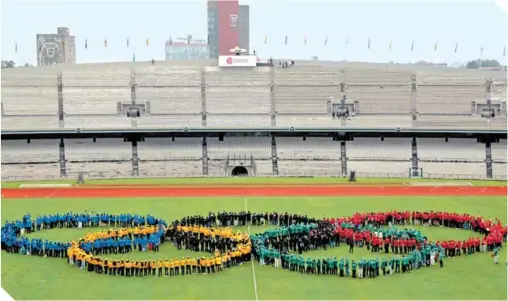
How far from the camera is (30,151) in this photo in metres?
50.9

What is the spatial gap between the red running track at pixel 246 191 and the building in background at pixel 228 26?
32.7 m

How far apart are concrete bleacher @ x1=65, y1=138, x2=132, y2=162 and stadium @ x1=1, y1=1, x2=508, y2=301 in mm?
117

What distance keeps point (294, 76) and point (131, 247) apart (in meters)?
33.4

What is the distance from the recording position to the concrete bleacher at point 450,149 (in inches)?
1989

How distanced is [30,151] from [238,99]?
16.8 meters

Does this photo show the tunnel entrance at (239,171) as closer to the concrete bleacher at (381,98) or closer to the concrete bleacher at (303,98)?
the concrete bleacher at (303,98)

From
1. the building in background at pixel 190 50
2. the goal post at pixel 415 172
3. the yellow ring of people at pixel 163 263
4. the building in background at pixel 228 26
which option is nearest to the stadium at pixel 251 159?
the goal post at pixel 415 172

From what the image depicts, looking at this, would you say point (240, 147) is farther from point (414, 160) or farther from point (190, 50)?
point (190, 50)

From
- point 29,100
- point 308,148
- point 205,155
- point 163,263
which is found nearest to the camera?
point 163,263

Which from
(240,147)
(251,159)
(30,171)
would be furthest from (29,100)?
(251,159)

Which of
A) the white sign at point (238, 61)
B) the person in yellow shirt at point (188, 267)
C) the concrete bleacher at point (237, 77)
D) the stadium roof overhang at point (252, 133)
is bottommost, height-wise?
the person in yellow shirt at point (188, 267)

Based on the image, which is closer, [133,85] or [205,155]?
[205,155]

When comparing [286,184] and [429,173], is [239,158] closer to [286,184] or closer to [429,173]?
[286,184]

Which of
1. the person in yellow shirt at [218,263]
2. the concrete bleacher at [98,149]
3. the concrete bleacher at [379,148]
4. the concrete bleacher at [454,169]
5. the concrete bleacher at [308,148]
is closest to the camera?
the person in yellow shirt at [218,263]
